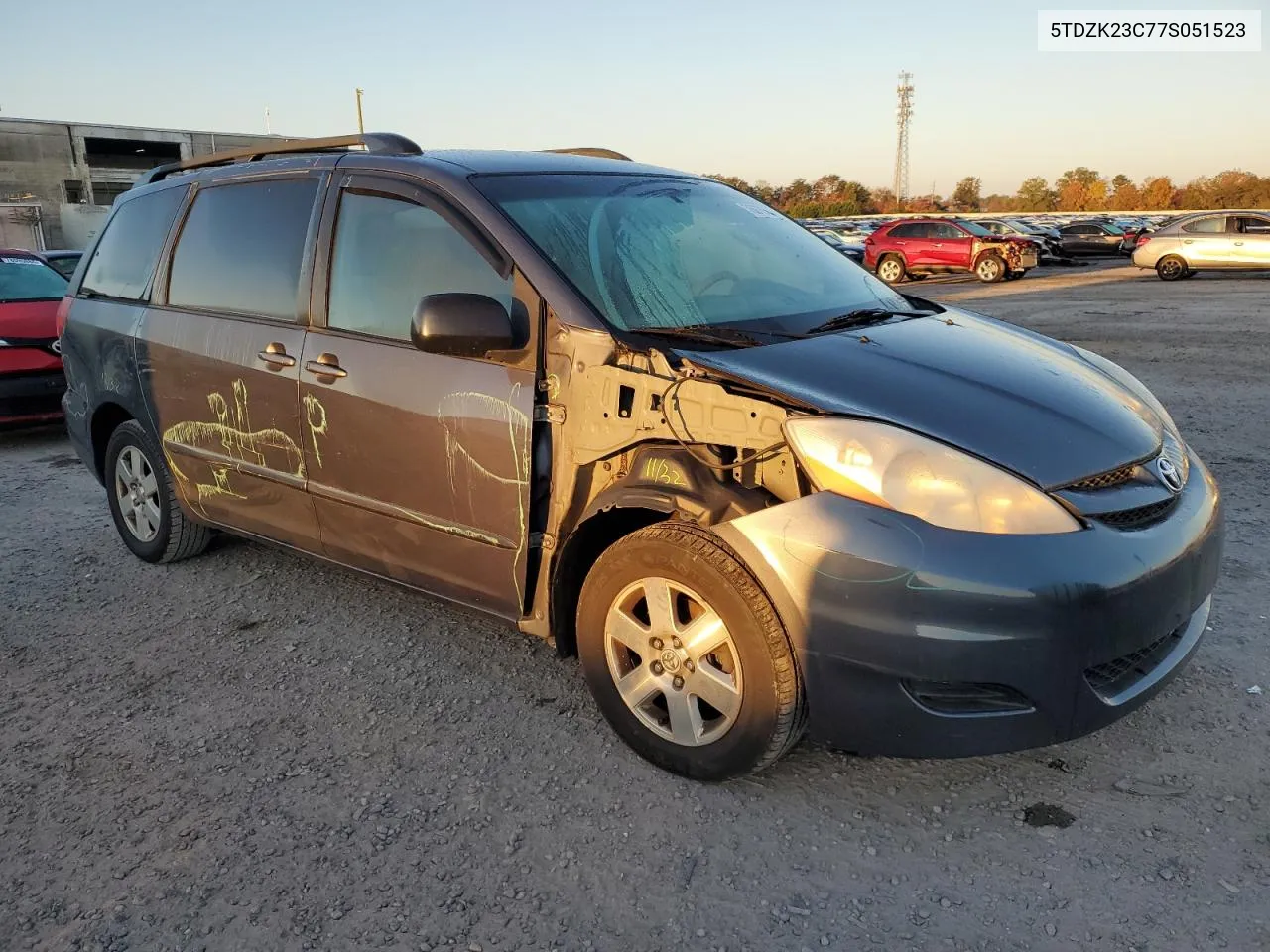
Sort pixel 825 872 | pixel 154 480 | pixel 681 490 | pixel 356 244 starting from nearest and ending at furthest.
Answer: pixel 825 872
pixel 681 490
pixel 356 244
pixel 154 480

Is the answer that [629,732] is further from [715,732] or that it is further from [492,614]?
[492,614]

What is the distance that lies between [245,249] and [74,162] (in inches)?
2007

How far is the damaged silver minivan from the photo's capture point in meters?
2.30

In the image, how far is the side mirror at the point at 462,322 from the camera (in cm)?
278

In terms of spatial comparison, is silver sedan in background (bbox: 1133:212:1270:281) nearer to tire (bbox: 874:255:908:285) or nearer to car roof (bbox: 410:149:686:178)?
tire (bbox: 874:255:908:285)

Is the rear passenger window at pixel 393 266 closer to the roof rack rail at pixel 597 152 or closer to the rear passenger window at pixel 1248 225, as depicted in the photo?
the roof rack rail at pixel 597 152

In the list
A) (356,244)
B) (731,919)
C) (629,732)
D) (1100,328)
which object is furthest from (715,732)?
(1100,328)

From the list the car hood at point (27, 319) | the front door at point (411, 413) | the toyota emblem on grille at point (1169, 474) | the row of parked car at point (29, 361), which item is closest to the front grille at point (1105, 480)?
the toyota emblem on grille at point (1169, 474)

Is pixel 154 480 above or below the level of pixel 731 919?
above

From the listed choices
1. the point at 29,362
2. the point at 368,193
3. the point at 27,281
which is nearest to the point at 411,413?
the point at 368,193

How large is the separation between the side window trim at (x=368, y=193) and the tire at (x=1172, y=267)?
71.7 ft

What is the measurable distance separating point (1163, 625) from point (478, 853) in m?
1.84

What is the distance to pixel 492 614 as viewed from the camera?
311cm

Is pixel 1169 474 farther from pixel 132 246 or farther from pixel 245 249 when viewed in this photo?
pixel 132 246
